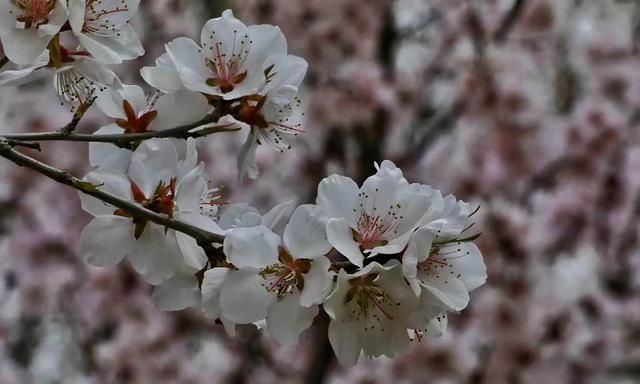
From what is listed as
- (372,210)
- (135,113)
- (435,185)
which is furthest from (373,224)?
(435,185)

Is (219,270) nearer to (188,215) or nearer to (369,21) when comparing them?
(188,215)

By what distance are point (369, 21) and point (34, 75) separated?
2.95m

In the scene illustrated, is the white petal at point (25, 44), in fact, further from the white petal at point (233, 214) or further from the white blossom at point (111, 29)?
the white petal at point (233, 214)

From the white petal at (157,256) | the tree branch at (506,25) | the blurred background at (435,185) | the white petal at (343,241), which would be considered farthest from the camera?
the tree branch at (506,25)

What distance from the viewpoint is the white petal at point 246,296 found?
0.65m

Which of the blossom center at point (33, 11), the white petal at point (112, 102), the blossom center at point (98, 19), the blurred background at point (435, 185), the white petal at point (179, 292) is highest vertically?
the blossom center at point (33, 11)

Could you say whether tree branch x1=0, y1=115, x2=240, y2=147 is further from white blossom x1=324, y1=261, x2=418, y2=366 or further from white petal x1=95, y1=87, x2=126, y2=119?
white blossom x1=324, y1=261, x2=418, y2=366

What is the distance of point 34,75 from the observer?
0.68 m

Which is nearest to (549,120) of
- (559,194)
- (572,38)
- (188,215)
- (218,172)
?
(559,194)

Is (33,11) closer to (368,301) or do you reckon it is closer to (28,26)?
(28,26)

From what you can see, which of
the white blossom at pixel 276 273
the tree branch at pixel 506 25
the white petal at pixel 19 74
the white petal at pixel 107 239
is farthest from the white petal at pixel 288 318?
the tree branch at pixel 506 25

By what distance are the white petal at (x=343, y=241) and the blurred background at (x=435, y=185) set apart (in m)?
2.01

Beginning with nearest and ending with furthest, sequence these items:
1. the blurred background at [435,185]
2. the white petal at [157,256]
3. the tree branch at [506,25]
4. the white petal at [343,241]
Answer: the white petal at [343,241], the white petal at [157,256], the blurred background at [435,185], the tree branch at [506,25]

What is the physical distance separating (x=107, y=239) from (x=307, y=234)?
0.16m
